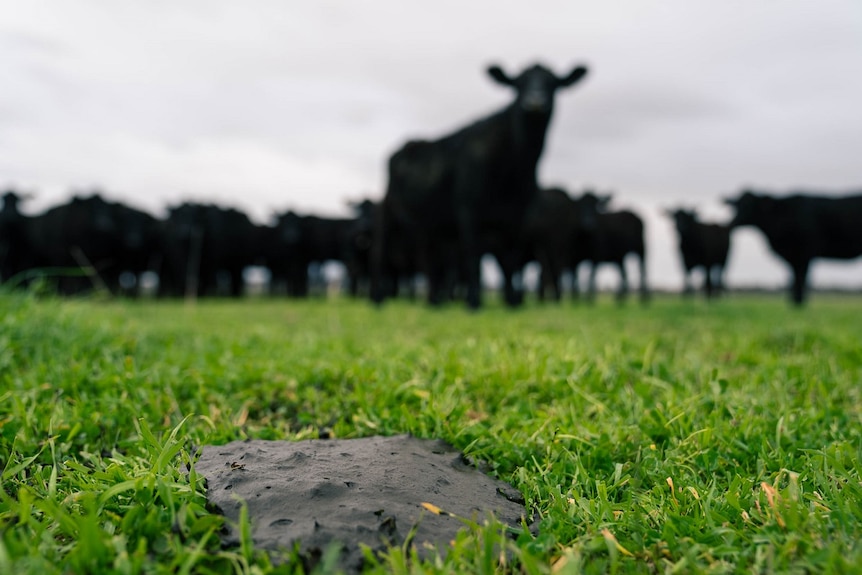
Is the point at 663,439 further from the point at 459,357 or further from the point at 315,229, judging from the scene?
the point at 315,229

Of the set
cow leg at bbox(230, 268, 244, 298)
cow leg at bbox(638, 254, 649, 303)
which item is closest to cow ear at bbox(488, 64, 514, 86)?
cow leg at bbox(638, 254, 649, 303)

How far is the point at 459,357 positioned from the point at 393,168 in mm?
6955

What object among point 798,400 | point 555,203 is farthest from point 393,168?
point 798,400

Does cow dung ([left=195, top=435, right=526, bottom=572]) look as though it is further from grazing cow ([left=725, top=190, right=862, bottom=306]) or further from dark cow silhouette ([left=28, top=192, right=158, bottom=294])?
dark cow silhouette ([left=28, top=192, right=158, bottom=294])

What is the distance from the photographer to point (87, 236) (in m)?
16.9

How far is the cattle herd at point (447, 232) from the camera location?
24.6ft

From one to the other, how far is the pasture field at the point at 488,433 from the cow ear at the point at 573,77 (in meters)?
4.44

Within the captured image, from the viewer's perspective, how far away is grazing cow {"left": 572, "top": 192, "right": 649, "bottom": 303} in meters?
16.3

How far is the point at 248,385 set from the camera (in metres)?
2.65

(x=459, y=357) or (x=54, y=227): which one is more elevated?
(x=54, y=227)

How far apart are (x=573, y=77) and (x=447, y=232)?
2.84 meters

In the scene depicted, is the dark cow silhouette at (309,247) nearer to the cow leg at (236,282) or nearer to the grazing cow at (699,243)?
the cow leg at (236,282)

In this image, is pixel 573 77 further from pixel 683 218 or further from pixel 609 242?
pixel 683 218

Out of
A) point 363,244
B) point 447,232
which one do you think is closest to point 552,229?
point 447,232
